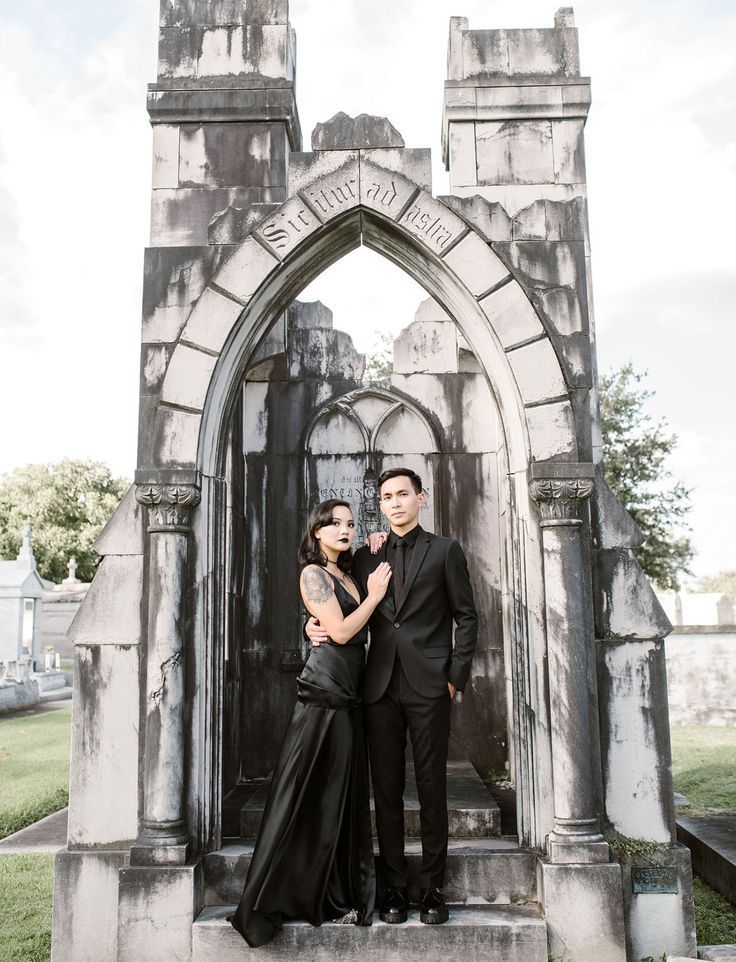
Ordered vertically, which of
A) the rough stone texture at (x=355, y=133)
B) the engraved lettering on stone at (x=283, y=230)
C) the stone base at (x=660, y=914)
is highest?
the rough stone texture at (x=355, y=133)

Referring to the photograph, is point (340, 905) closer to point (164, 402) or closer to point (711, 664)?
point (164, 402)

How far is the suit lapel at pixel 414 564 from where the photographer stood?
414cm

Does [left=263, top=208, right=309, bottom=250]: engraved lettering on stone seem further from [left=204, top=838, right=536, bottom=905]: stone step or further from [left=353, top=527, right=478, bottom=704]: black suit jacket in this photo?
[left=204, top=838, right=536, bottom=905]: stone step

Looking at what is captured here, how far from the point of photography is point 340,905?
4.07m

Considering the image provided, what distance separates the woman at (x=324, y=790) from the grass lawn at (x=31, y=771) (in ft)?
14.3

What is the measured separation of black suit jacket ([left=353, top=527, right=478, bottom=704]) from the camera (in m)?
4.01

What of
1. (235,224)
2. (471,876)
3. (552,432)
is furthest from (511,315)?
(471,876)

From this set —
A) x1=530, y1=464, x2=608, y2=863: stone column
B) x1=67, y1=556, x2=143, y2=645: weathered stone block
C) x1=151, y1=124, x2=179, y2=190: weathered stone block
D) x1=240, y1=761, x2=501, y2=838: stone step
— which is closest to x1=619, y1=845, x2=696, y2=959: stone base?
x1=530, y1=464, x2=608, y2=863: stone column

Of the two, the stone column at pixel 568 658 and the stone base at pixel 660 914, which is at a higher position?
the stone column at pixel 568 658

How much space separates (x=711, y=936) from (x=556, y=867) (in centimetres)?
142

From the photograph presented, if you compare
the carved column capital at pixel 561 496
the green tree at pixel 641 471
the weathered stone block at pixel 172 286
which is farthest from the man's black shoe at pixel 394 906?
the green tree at pixel 641 471

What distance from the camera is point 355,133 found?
4.86m

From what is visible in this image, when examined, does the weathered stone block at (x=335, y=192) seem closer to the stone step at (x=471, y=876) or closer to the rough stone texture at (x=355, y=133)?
the rough stone texture at (x=355, y=133)

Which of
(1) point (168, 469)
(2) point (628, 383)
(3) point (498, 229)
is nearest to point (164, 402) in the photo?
(1) point (168, 469)
